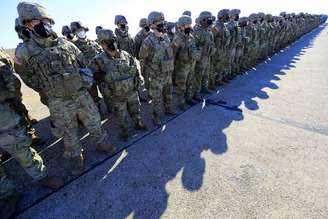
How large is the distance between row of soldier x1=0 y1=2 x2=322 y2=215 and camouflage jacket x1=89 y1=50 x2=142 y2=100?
2 cm

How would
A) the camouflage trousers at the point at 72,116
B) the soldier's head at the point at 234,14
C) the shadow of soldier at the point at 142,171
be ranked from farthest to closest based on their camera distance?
the soldier's head at the point at 234,14 < the camouflage trousers at the point at 72,116 < the shadow of soldier at the point at 142,171

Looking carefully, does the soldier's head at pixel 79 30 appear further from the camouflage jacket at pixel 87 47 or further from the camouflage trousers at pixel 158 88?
the camouflage trousers at pixel 158 88

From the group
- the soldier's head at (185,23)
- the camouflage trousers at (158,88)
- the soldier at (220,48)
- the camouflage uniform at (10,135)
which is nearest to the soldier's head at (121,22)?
the soldier's head at (185,23)

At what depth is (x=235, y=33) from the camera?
6.73m

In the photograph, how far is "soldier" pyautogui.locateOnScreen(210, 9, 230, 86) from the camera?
606cm

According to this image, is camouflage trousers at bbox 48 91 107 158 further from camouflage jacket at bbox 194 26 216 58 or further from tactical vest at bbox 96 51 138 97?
camouflage jacket at bbox 194 26 216 58

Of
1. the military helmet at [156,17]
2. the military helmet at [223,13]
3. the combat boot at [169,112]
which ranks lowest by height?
the combat boot at [169,112]

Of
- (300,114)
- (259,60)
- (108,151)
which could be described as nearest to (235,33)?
(300,114)

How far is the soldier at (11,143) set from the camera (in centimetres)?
245

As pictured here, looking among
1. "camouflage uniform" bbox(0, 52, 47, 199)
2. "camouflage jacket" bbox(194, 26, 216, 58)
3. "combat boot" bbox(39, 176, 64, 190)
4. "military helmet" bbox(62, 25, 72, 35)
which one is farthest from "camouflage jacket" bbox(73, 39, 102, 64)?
"combat boot" bbox(39, 176, 64, 190)

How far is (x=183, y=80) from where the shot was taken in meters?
5.10

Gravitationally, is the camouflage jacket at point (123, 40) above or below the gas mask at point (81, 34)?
below

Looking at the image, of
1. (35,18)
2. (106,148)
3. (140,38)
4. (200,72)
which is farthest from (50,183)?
(140,38)

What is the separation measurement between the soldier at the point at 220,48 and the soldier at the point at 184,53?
1523 mm
